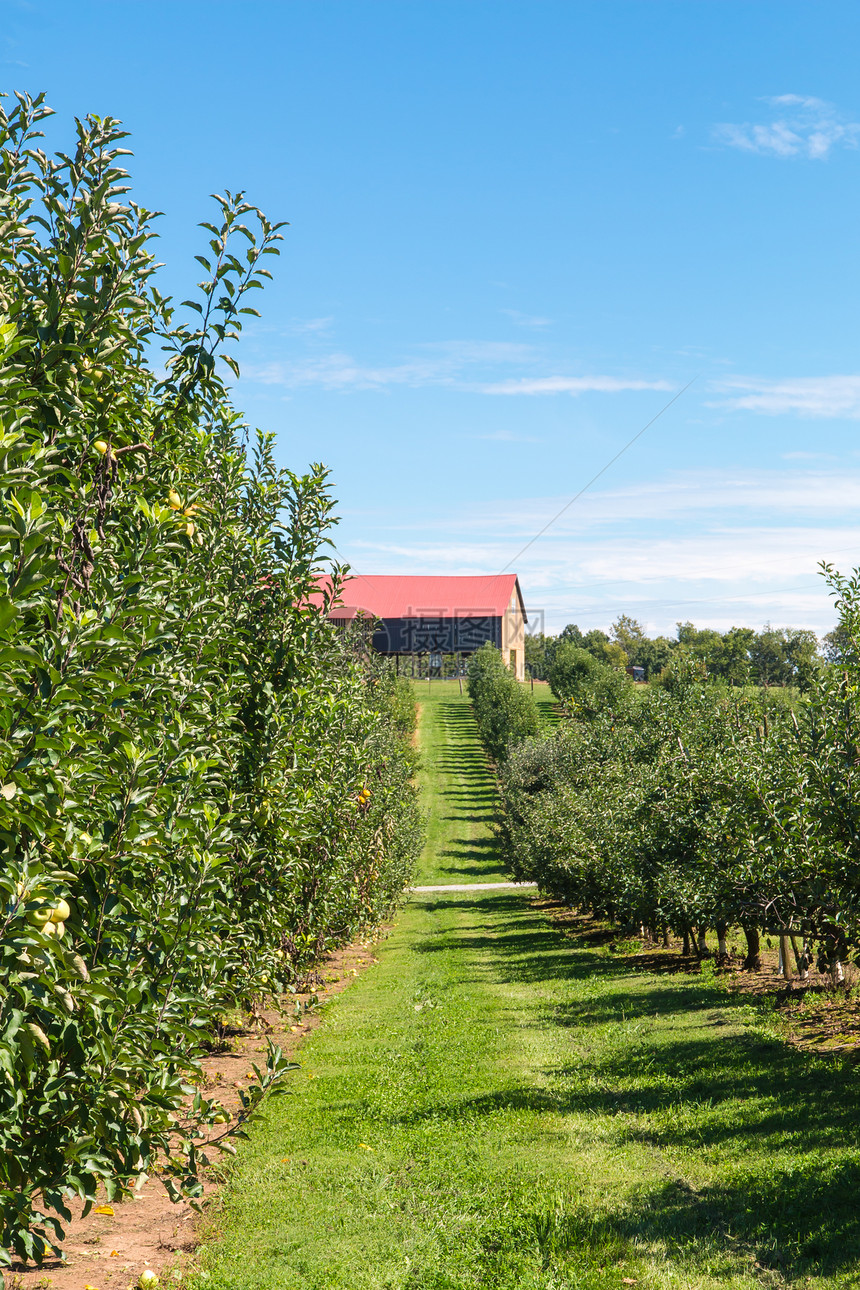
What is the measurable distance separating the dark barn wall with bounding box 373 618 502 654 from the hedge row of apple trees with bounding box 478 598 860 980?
5817 centimetres

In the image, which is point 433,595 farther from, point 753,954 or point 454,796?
point 753,954

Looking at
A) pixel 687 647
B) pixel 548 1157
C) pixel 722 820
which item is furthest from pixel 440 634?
pixel 548 1157

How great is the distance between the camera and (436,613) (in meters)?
88.5

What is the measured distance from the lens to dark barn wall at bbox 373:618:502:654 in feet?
285

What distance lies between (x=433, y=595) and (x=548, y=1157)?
276ft

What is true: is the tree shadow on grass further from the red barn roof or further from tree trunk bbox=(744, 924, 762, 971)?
the red barn roof

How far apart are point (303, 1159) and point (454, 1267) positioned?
2.09 metres

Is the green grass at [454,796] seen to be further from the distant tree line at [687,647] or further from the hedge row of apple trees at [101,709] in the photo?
the hedge row of apple trees at [101,709]

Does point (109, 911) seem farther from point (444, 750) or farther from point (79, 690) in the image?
point (444, 750)

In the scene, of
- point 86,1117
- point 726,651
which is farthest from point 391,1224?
point 726,651

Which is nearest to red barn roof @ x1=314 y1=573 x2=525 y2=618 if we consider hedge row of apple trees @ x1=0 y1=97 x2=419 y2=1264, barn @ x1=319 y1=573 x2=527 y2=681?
barn @ x1=319 y1=573 x2=527 y2=681

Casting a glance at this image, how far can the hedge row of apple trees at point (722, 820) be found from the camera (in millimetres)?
8758

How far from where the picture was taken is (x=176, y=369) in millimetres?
6133

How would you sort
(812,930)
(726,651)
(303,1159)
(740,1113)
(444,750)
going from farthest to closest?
(726,651) < (444,750) < (812,930) < (740,1113) < (303,1159)
